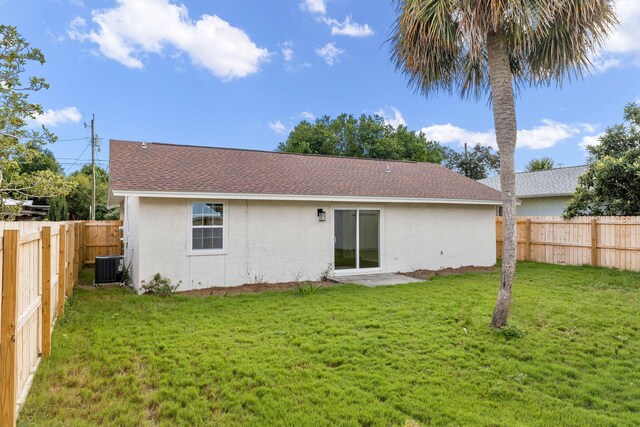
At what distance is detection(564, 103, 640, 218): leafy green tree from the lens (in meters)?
13.0

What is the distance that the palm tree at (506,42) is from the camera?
5.88m

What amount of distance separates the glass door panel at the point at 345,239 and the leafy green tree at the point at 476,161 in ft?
101

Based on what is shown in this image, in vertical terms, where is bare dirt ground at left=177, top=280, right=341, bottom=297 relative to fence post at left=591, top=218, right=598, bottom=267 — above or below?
below

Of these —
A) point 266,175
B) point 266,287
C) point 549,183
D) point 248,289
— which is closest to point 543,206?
point 549,183

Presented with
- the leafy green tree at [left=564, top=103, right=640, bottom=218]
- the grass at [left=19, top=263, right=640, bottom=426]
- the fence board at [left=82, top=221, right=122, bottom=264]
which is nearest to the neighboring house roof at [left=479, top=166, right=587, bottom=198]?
the leafy green tree at [left=564, top=103, right=640, bottom=218]

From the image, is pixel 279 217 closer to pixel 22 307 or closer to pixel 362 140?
pixel 22 307

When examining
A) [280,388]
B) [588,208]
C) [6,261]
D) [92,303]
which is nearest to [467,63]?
[280,388]

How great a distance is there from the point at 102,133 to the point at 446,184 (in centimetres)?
2708

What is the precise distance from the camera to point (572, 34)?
20.6 ft

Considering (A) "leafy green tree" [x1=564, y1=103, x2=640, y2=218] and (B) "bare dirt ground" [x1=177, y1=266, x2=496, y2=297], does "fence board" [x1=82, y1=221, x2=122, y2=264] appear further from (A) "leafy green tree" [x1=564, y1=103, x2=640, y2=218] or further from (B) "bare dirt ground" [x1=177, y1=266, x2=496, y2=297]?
(A) "leafy green tree" [x1=564, y1=103, x2=640, y2=218]

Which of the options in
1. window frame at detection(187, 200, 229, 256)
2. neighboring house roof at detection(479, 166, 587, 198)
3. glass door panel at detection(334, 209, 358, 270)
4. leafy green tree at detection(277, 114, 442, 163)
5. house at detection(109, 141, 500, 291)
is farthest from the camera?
leafy green tree at detection(277, 114, 442, 163)

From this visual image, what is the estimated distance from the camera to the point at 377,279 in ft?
36.2

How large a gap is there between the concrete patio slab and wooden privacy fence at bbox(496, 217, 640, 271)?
22.5 feet

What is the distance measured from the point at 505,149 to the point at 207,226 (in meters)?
7.13
